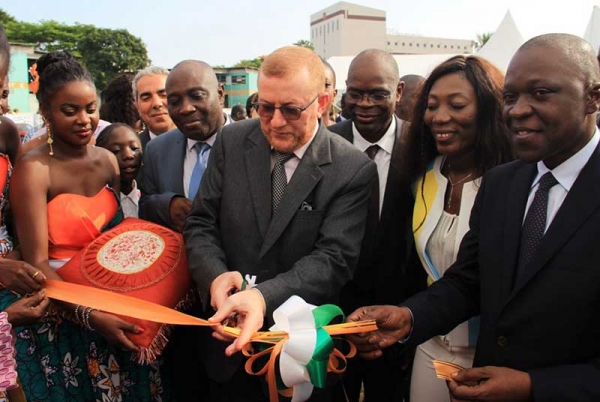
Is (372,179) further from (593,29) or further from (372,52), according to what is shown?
(593,29)

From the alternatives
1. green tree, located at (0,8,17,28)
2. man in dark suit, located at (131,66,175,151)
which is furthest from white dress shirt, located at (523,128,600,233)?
green tree, located at (0,8,17,28)

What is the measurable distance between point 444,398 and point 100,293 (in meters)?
Answer: 1.79

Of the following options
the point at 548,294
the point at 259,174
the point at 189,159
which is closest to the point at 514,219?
the point at 548,294

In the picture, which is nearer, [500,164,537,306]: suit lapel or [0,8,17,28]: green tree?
[500,164,537,306]: suit lapel

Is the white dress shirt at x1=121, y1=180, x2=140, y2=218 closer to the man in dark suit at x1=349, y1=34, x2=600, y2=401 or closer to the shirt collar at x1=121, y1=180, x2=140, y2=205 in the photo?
the shirt collar at x1=121, y1=180, x2=140, y2=205

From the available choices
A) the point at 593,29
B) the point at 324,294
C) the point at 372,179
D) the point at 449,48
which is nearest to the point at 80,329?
the point at 324,294

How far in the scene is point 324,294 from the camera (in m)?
2.50

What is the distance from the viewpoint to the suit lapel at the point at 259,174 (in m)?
2.57

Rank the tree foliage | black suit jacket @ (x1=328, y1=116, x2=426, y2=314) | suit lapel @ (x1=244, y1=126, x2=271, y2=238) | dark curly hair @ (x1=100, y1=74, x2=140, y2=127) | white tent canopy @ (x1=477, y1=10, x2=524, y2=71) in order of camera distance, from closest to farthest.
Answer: suit lapel @ (x1=244, y1=126, x2=271, y2=238) → black suit jacket @ (x1=328, y1=116, x2=426, y2=314) → dark curly hair @ (x1=100, y1=74, x2=140, y2=127) → white tent canopy @ (x1=477, y1=10, x2=524, y2=71) → the tree foliage

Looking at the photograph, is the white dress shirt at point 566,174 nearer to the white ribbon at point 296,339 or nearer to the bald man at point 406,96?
the white ribbon at point 296,339

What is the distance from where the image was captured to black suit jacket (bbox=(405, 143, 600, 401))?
176cm

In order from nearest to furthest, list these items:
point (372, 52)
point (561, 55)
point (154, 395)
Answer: point (561, 55)
point (154, 395)
point (372, 52)

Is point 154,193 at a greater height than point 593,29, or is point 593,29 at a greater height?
point 593,29

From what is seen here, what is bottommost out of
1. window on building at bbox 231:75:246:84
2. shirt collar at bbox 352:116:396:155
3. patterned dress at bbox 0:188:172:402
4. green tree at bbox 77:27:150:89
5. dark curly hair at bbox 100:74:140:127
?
patterned dress at bbox 0:188:172:402
